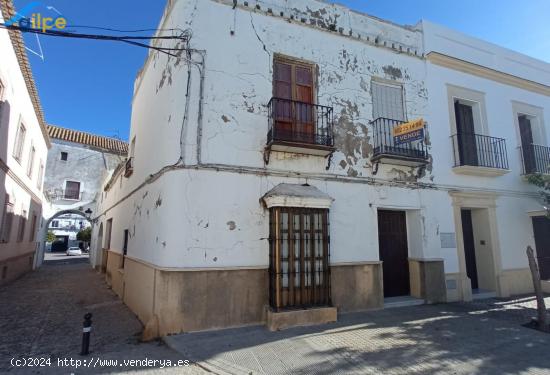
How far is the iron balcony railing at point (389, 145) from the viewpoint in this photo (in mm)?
7848

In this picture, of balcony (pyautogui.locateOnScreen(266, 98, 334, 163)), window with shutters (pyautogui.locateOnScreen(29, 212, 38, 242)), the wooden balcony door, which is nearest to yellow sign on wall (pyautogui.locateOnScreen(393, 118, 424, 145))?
balcony (pyautogui.locateOnScreen(266, 98, 334, 163))

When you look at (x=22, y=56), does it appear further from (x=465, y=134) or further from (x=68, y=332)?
(x=465, y=134)

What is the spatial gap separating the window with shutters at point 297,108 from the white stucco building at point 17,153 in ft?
21.7

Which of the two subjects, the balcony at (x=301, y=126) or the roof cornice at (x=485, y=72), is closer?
the balcony at (x=301, y=126)

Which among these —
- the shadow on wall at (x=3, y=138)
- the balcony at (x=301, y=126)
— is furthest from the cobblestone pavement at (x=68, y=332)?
the balcony at (x=301, y=126)

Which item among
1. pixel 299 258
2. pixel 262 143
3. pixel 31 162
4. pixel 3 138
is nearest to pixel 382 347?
pixel 299 258

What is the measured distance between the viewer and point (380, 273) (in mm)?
7359

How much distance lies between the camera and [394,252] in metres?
8.16

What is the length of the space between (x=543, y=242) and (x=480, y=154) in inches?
138

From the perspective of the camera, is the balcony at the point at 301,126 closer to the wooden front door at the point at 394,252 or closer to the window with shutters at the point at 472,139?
the wooden front door at the point at 394,252

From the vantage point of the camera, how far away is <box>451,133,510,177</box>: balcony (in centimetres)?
888

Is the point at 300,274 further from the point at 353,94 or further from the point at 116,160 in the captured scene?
the point at 116,160

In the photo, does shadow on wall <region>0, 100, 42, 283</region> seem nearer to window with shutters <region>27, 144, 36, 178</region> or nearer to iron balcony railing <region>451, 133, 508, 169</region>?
window with shutters <region>27, 144, 36, 178</region>

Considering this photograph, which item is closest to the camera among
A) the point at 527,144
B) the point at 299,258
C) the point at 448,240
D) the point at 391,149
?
the point at 299,258
